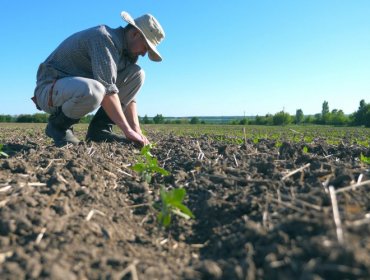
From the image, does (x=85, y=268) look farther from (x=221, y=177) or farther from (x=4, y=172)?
(x=4, y=172)

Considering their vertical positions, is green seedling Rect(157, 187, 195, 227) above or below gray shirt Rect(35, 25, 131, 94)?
below

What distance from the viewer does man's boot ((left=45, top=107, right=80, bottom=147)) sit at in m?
4.20

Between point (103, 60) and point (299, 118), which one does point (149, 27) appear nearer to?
point (103, 60)

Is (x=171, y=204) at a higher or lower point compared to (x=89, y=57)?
lower

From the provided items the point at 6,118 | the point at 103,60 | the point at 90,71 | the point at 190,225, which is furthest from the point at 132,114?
the point at 6,118

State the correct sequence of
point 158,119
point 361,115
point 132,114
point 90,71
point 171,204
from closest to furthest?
point 171,204 → point 90,71 → point 132,114 → point 361,115 → point 158,119

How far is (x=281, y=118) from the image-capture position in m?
39.7

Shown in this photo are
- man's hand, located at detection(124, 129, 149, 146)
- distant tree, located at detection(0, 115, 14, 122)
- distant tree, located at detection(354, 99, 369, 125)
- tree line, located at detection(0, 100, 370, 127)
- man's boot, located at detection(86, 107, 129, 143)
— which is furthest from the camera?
distant tree, located at detection(0, 115, 14, 122)

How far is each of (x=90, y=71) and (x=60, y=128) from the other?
73cm

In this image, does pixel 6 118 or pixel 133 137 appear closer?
pixel 133 137

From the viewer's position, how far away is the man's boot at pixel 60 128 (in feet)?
13.8

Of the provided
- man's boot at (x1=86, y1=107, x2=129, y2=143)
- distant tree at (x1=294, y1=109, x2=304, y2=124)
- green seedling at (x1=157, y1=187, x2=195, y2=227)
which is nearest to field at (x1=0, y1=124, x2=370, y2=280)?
green seedling at (x1=157, y1=187, x2=195, y2=227)

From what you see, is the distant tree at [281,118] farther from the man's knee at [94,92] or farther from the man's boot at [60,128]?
the man's knee at [94,92]

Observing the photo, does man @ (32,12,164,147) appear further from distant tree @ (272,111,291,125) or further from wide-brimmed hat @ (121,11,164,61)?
distant tree @ (272,111,291,125)
